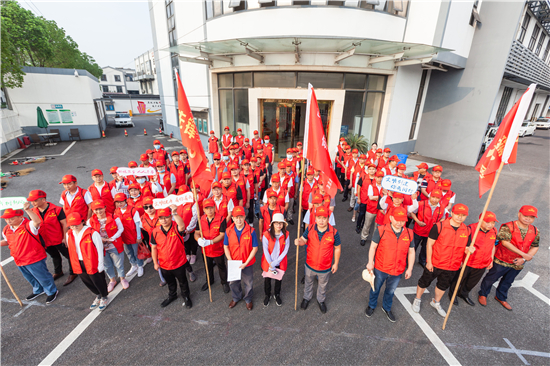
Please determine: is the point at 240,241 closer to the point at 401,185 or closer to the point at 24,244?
the point at 401,185

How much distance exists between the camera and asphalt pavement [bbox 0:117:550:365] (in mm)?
3539

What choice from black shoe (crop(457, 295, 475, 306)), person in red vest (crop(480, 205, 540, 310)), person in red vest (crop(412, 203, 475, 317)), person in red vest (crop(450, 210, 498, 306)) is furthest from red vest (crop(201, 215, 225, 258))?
person in red vest (crop(480, 205, 540, 310))

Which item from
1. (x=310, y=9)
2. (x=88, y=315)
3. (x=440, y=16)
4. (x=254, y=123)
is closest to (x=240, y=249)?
(x=88, y=315)

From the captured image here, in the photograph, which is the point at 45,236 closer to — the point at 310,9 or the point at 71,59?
the point at 310,9

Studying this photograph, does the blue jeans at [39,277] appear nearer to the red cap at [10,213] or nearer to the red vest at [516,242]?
the red cap at [10,213]

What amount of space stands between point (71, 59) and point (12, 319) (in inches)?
1569

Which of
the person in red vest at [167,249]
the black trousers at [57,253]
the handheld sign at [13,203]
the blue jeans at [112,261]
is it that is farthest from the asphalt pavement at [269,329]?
the handheld sign at [13,203]

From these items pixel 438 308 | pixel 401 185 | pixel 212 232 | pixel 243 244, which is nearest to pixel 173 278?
pixel 212 232

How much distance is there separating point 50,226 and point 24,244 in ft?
1.84

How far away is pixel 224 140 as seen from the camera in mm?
11531

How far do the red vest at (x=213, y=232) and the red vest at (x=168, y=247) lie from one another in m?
0.48

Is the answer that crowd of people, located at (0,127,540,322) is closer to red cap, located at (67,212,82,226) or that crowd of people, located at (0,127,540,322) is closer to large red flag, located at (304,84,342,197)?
red cap, located at (67,212,82,226)

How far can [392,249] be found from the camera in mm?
A: 3699

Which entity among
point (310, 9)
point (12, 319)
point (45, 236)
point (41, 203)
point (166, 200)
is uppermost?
point (310, 9)
